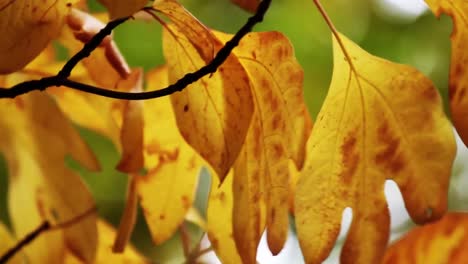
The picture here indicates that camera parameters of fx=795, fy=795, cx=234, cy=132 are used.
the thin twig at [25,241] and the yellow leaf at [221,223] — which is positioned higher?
the yellow leaf at [221,223]

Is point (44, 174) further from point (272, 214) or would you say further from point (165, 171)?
point (272, 214)

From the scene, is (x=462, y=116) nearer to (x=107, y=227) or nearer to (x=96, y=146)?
(x=107, y=227)

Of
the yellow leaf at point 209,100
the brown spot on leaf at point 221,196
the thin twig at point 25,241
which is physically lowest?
the thin twig at point 25,241

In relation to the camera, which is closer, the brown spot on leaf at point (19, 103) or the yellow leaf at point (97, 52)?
the yellow leaf at point (97, 52)

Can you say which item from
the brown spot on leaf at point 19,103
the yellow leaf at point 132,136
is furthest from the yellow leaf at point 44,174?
the yellow leaf at point 132,136

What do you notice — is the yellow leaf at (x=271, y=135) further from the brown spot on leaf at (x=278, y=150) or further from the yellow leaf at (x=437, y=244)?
the yellow leaf at (x=437, y=244)

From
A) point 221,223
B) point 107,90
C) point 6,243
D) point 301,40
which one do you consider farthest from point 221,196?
point 301,40
